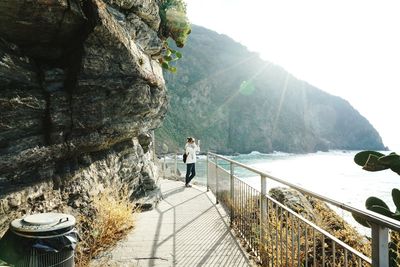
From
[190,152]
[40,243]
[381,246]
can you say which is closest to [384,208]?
[381,246]

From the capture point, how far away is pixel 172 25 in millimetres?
12211

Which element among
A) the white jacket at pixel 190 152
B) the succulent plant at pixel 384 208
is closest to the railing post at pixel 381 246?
the succulent plant at pixel 384 208

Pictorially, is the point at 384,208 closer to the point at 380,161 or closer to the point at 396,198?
the point at 396,198

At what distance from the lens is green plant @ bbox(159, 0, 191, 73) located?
1168cm

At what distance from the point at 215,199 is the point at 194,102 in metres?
128

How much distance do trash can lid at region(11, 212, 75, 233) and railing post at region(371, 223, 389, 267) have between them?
10.2ft

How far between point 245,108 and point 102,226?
145 metres

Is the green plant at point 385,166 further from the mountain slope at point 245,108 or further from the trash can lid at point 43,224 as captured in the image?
the mountain slope at point 245,108

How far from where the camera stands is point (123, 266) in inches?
192

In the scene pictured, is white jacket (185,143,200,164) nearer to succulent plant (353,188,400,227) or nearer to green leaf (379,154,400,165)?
succulent plant (353,188,400,227)

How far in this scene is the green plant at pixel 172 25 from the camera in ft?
38.3

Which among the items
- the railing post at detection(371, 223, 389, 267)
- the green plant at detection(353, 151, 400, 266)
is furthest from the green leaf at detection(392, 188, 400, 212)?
the railing post at detection(371, 223, 389, 267)

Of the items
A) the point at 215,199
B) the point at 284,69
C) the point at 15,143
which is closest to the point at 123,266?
the point at 15,143

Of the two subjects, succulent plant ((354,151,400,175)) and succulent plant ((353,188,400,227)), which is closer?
succulent plant ((353,188,400,227))
